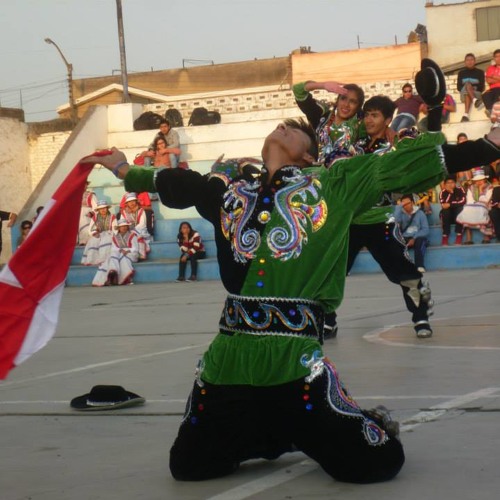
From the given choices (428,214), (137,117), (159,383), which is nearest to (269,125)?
(137,117)

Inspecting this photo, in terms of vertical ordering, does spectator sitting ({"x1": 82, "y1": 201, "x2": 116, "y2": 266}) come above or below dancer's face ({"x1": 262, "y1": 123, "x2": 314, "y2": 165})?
below

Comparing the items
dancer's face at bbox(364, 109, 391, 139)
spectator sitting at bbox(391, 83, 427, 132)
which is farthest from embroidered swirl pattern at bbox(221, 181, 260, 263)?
spectator sitting at bbox(391, 83, 427, 132)

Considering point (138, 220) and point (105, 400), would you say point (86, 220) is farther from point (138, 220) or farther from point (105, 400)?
point (105, 400)

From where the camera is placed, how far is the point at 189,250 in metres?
20.8

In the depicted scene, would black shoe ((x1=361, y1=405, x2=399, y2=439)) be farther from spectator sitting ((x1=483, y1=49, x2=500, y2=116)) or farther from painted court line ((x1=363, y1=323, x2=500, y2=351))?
spectator sitting ((x1=483, y1=49, x2=500, y2=116))

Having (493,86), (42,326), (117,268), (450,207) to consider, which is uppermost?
(493,86)

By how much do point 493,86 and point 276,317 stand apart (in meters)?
19.2

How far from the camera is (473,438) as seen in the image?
17.5ft

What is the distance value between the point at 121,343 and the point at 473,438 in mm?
5388

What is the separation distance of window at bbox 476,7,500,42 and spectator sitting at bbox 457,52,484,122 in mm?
22574

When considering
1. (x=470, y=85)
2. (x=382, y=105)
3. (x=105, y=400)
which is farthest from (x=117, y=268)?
(x=105, y=400)

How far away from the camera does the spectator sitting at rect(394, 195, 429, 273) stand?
19.2 m

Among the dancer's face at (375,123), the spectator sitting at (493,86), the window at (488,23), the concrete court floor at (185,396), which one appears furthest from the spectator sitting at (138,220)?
the window at (488,23)

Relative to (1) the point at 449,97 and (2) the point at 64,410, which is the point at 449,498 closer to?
(2) the point at 64,410
